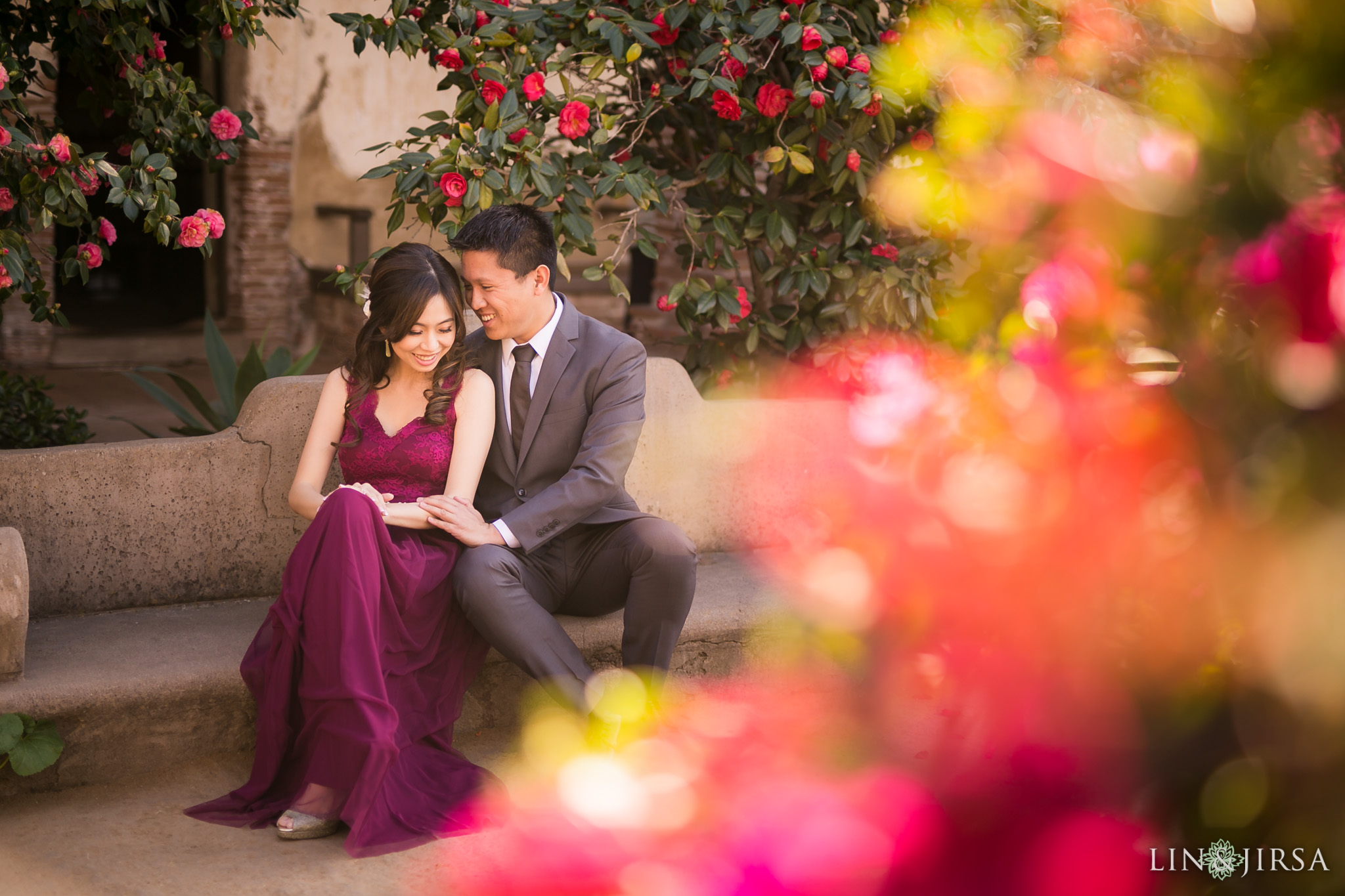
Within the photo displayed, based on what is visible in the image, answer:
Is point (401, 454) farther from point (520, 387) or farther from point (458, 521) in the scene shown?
point (520, 387)

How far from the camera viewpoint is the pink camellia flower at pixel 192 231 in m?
3.26

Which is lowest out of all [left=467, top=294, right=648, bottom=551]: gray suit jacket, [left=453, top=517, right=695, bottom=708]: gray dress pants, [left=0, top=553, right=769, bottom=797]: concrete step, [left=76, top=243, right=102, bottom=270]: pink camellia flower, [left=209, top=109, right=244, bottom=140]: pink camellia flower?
[left=0, top=553, right=769, bottom=797]: concrete step

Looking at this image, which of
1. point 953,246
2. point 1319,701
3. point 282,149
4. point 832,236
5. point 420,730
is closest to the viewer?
point 1319,701

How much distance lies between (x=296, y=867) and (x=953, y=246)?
293 cm

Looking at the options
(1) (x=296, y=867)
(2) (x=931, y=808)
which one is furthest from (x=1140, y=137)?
(1) (x=296, y=867)

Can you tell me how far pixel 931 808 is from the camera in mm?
920

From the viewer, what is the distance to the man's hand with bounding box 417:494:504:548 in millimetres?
2881

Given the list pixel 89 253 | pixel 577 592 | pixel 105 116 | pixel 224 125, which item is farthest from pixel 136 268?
pixel 577 592

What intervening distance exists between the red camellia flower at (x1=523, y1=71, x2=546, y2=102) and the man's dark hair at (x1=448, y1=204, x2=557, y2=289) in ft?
1.86

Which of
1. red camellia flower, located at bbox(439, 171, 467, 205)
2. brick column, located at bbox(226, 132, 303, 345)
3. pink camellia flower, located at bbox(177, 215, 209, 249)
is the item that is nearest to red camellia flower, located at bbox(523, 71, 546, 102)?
red camellia flower, located at bbox(439, 171, 467, 205)

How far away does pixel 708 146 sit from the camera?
445 cm

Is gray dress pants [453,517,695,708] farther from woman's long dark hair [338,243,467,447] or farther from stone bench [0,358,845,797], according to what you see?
woman's long dark hair [338,243,467,447]

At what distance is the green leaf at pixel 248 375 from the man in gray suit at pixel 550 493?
1.48 m

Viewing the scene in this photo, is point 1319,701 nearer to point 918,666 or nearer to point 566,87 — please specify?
point 918,666
